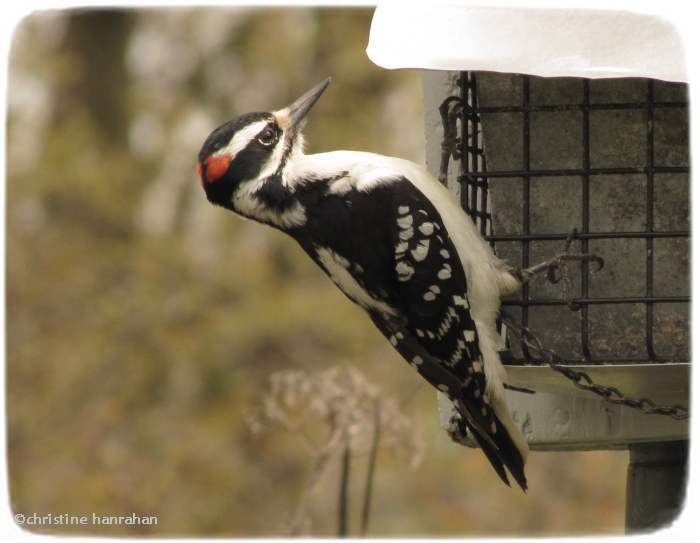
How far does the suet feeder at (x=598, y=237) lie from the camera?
2828 mm

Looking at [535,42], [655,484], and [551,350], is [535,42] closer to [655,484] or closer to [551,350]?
[551,350]

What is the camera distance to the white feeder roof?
2168 mm

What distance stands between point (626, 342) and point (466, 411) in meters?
0.46

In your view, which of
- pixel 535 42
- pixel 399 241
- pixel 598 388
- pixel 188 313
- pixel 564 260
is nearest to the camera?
pixel 535 42

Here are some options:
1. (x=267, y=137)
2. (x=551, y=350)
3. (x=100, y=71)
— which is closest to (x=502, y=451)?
(x=551, y=350)

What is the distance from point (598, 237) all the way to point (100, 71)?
17.7ft

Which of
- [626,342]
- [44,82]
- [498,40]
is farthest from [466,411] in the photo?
[44,82]

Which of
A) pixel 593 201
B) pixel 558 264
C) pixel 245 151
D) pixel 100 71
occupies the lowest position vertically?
pixel 558 264

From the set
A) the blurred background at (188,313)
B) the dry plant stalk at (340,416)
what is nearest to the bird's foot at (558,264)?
the dry plant stalk at (340,416)

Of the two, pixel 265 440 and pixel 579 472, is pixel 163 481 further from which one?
pixel 579 472

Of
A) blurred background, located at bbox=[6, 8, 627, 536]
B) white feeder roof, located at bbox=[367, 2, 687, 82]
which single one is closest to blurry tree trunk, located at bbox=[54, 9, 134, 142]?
blurred background, located at bbox=[6, 8, 627, 536]

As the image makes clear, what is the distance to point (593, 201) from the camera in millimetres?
2947

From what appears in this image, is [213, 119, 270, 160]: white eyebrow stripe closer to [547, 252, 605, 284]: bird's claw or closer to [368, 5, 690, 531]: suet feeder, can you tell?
[368, 5, 690, 531]: suet feeder

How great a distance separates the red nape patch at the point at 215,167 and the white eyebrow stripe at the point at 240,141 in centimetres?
1
